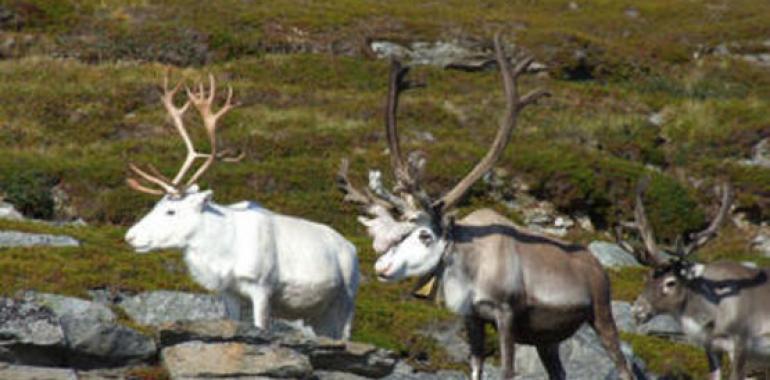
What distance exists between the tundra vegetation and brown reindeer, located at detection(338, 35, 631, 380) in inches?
274

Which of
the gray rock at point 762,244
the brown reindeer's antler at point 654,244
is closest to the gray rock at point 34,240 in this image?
the brown reindeer's antler at point 654,244

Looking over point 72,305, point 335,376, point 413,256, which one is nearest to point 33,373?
point 335,376

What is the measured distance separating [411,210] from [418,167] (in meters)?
0.40

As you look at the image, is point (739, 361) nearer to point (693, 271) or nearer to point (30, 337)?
point (693, 271)

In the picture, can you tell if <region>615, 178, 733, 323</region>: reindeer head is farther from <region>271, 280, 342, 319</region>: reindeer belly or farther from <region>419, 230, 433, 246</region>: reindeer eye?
<region>419, 230, 433, 246</region>: reindeer eye

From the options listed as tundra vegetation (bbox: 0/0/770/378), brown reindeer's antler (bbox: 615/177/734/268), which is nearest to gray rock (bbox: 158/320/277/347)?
brown reindeer's antler (bbox: 615/177/734/268)

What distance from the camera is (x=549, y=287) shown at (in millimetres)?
12656

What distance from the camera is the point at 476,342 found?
1250 cm

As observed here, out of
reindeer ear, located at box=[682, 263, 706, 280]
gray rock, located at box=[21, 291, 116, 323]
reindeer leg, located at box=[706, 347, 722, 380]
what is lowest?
gray rock, located at box=[21, 291, 116, 323]

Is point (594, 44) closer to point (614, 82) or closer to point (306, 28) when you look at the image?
point (614, 82)

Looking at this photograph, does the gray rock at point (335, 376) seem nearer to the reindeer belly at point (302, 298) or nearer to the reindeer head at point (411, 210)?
the reindeer head at point (411, 210)

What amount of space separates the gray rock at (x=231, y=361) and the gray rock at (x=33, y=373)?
870mm

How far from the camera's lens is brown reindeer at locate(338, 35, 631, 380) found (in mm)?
12352

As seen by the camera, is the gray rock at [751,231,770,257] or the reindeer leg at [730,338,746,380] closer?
the reindeer leg at [730,338,746,380]
